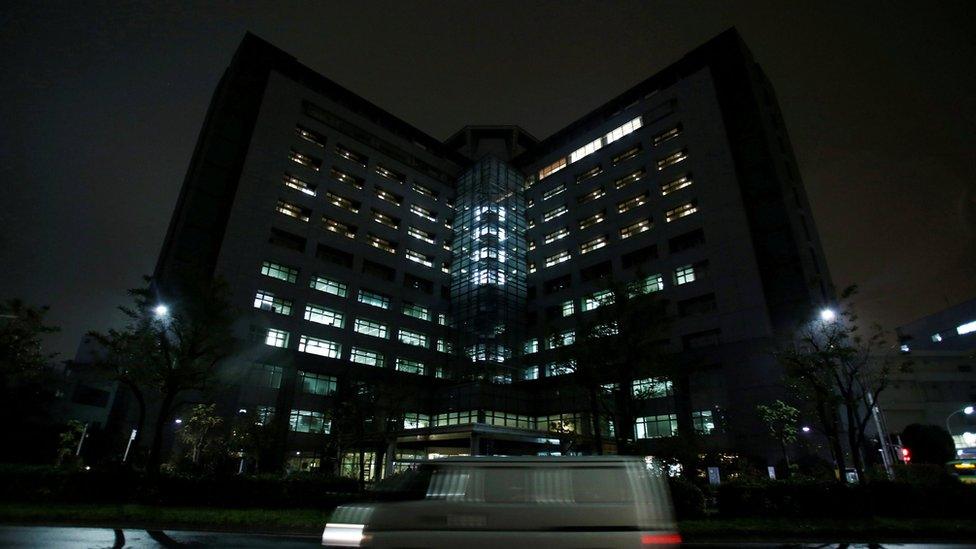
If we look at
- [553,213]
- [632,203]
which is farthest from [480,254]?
[632,203]

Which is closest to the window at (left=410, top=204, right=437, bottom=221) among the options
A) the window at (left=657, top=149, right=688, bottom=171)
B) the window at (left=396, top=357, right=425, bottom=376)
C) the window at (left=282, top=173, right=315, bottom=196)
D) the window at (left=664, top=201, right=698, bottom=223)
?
the window at (left=282, top=173, right=315, bottom=196)

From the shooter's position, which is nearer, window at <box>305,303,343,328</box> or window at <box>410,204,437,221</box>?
window at <box>305,303,343,328</box>

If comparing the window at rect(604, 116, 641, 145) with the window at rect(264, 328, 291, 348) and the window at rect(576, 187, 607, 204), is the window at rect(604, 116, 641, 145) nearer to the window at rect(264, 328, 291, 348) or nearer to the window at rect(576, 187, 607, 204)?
the window at rect(576, 187, 607, 204)

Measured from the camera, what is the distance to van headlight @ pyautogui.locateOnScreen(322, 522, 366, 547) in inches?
280

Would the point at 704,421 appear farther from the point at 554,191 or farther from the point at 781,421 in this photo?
the point at 554,191

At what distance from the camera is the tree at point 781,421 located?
34.8m

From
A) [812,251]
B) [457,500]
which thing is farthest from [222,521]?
[812,251]

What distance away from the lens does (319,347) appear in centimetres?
5372

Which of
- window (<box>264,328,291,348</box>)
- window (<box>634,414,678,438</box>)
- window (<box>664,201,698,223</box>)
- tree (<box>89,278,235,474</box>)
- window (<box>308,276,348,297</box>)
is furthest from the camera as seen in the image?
window (<box>308,276,348,297</box>)

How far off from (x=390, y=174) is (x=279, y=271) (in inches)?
949

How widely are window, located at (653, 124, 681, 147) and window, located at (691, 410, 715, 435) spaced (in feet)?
115

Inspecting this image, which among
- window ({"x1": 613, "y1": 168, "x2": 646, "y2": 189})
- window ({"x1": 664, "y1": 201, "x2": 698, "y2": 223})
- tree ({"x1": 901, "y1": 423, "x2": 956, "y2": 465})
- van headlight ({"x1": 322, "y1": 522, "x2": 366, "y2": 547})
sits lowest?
van headlight ({"x1": 322, "y1": 522, "x2": 366, "y2": 547})

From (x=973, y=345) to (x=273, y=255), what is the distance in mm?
101868

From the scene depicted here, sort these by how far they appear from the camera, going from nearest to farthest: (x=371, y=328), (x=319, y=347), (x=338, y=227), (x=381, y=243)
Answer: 1. (x=319, y=347)
2. (x=371, y=328)
3. (x=338, y=227)
4. (x=381, y=243)
